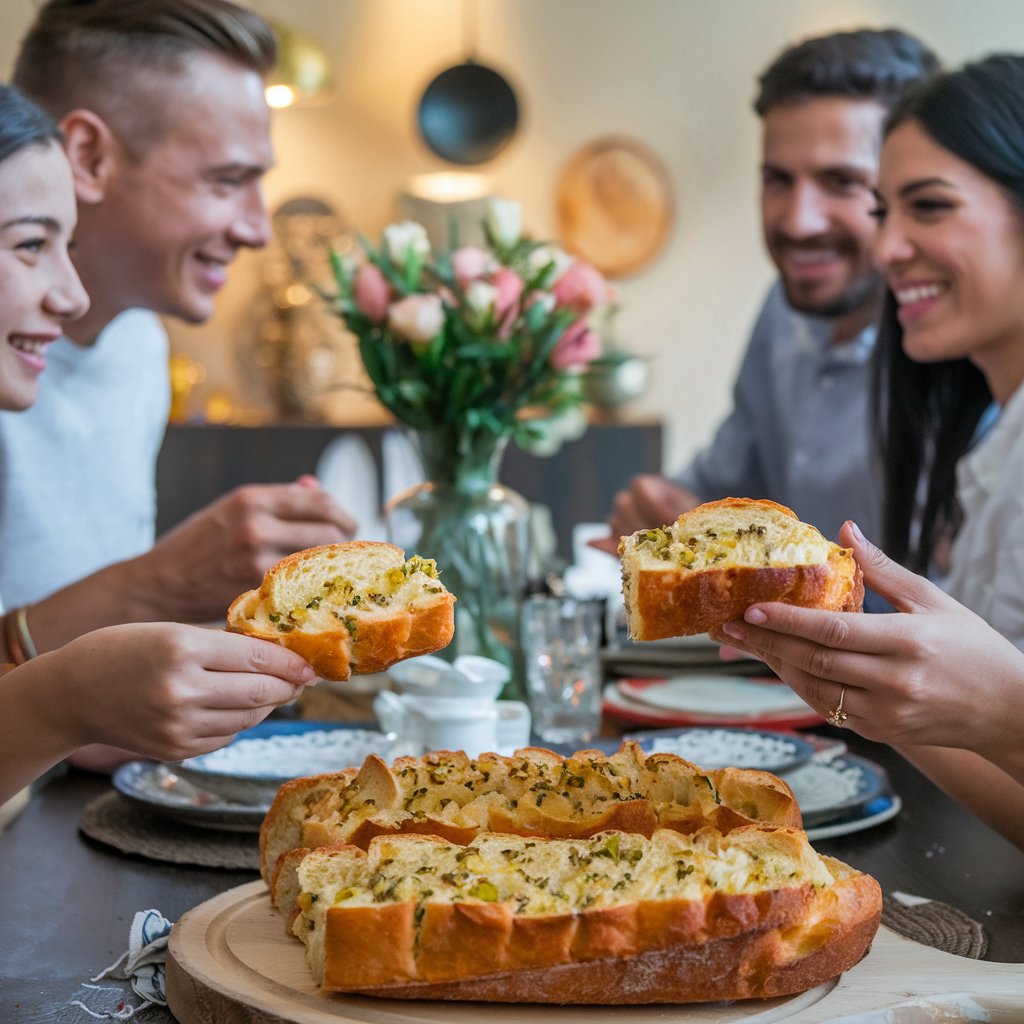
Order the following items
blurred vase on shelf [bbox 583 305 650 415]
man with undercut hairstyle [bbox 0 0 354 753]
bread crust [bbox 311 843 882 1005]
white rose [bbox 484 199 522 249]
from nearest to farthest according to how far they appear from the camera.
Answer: bread crust [bbox 311 843 882 1005], white rose [bbox 484 199 522 249], man with undercut hairstyle [bbox 0 0 354 753], blurred vase on shelf [bbox 583 305 650 415]

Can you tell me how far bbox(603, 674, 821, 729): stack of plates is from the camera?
2113 millimetres

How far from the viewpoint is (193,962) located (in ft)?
3.52

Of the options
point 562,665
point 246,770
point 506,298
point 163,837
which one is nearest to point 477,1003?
point 163,837

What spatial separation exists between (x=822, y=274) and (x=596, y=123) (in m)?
3.30

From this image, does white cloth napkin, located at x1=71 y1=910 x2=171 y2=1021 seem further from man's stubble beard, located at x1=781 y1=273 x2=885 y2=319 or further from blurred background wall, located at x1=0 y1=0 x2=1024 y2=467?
blurred background wall, located at x1=0 y1=0 x2=1024 y2=467

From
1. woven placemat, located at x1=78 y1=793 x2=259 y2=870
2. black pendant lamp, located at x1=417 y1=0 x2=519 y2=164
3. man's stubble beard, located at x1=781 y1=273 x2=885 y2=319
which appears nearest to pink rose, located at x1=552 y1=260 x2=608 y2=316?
woven placemat, located at x1=78 y1=793 x2=259 y2=870

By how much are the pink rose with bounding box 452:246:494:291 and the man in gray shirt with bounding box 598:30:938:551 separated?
1295mm

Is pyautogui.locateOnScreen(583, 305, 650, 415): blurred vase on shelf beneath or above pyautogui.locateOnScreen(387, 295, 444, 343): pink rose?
beneath

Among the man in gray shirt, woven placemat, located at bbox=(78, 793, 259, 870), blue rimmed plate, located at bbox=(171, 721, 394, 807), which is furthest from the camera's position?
the man in gray shirt

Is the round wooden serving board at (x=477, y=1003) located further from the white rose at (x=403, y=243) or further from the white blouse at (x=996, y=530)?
the white rose at (x=403, y=243)

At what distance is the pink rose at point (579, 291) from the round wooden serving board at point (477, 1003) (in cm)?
133

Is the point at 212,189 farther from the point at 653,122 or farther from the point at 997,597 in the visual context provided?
the point at 653,122

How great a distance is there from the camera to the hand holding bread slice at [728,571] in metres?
1.19

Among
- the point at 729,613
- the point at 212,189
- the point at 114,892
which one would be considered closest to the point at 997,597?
the point at 729,613
